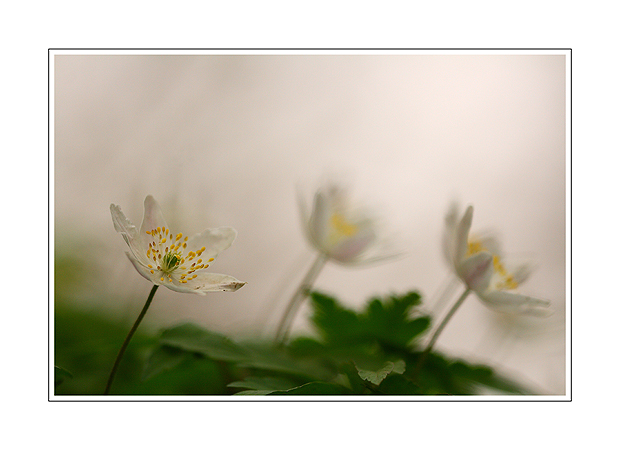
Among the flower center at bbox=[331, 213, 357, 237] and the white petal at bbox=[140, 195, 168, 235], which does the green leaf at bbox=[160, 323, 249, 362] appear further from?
the flower center at bbox=[331, 213, 357, 237]

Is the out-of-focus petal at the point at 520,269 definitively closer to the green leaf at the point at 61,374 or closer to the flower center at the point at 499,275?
the flower center at the point at 499,275

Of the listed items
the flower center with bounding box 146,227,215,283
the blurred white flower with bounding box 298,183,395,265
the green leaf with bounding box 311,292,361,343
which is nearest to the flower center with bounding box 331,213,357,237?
the blurred white flower with bounding box 298,183,395,265

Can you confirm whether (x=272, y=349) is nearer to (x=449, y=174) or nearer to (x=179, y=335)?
(x=179, y=335)

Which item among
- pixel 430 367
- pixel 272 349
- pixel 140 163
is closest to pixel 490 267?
pixel 430 367

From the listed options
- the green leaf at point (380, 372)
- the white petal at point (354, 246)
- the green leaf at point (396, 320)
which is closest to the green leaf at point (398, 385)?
the green leaf at point (380, 372)

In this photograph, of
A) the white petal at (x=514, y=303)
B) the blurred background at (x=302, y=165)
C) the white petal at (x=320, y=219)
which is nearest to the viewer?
the white petal at (x=514, y=303)

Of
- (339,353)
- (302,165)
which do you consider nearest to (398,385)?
(339,353)

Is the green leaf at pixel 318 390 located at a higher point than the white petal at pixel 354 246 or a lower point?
lower

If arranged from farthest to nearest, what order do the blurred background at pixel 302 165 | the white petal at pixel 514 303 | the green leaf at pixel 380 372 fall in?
the blurred background at pixel 302 165, the white petal at pixel 514 303, the green leaf at pixel 380 372
